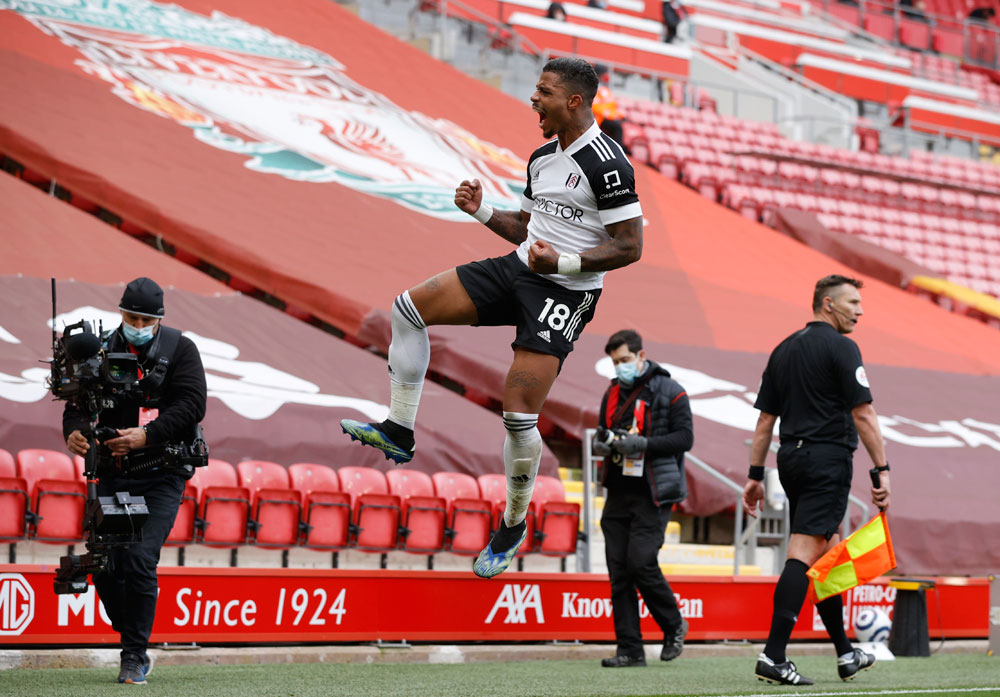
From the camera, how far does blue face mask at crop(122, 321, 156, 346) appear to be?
548 centimetres

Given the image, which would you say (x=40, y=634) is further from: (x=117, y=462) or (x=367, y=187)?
A: (x=367, y=187)

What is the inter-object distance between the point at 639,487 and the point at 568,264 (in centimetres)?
310

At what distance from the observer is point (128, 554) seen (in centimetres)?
534

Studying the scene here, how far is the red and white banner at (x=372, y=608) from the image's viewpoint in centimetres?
608

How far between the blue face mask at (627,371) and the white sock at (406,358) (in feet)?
8.80

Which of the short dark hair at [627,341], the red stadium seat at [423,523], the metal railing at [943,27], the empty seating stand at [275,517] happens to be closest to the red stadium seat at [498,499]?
the red stadium seat at [423,523]

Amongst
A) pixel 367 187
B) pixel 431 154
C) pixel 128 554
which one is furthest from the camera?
pixel 431 154

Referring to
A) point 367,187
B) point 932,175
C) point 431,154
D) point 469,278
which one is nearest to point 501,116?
point 431,154

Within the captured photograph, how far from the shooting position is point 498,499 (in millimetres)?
10133

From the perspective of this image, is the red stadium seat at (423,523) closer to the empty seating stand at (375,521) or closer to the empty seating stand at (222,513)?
the empty seating stand at (375,521)

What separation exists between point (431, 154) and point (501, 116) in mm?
2758

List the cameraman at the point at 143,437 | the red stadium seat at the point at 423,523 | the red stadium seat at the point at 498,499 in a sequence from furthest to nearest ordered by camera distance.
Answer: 1. the red stadium seat at the point at 498,499
2. the red stadium seat at the point at 423,523
3. the cameraman at the point at 143,437

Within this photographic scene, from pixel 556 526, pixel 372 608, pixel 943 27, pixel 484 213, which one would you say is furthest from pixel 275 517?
pixel 943 27

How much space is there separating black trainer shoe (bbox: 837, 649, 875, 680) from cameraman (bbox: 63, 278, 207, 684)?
315 centimetres
